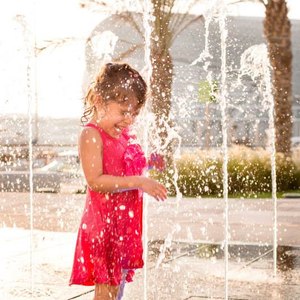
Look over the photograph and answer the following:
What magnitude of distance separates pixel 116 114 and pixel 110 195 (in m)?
0.36

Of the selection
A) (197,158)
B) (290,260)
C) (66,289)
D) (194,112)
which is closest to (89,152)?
(66,289)

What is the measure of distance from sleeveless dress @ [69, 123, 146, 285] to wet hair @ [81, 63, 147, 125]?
0.49 ft

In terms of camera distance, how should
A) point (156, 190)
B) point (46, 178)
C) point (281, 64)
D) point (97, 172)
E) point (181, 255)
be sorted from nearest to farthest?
point (156, 190)
point (97, 172)
point (181, 255)
point (281, 64)
point (46, 178)

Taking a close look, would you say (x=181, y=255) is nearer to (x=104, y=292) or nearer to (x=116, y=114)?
(x=104, y=292)

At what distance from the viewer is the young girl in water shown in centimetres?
360

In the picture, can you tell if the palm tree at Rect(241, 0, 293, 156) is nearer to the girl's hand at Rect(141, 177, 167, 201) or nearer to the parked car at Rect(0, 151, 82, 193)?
the parked car at Rect(0, 151, 82, 193)

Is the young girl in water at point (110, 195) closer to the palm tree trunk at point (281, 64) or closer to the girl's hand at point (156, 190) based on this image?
the girl's hand at point (156, 190)

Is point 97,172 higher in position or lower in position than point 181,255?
higher

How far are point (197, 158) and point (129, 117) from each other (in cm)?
1508

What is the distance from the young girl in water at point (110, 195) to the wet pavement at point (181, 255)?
1.63 m

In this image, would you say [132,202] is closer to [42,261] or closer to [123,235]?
[123,235]

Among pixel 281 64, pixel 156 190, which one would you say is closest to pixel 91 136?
pixel 156 190

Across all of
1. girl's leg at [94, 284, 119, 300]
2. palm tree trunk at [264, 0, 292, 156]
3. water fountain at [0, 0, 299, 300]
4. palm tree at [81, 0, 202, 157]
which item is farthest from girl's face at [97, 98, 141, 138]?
palm tree at [81, 0, 202, 157]

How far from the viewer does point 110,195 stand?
142 inches
